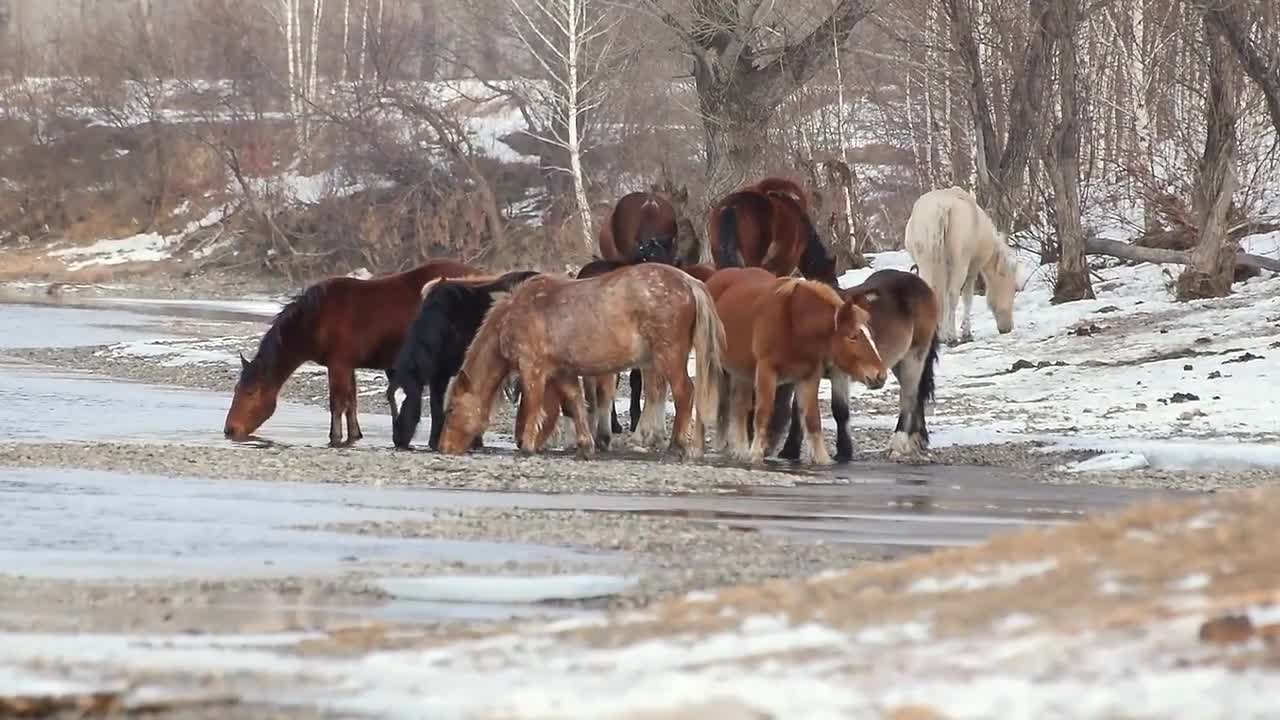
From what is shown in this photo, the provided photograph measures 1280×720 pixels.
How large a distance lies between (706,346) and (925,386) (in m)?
2.00

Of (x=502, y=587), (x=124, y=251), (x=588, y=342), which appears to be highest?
(x=124, y=251)

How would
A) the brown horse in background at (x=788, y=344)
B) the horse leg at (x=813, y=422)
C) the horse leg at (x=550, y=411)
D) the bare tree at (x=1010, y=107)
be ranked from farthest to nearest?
1. the bare tree at (x=1010, y=107)
2. the horse leg at (x=550, y=411)
3. the horse leg at (x=813, y=422)
4. the brown horse in background at (x=788, y=344)

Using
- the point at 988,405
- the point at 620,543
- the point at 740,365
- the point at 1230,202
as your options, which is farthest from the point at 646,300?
the point at 1230,202

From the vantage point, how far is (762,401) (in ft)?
48.1

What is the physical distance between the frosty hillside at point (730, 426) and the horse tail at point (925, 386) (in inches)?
1.6

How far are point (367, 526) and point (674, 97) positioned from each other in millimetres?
38441

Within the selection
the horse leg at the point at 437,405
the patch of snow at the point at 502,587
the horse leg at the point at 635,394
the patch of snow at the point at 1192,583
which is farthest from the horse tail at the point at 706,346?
the patch of snow at the point at 1192,583

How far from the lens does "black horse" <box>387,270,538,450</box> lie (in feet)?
50.9

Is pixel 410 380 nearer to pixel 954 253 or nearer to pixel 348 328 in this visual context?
pixel 348 328

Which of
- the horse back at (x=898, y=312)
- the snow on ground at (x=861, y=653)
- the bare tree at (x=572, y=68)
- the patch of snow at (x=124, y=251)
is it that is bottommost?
the snow on ground at (x=861, y=653)

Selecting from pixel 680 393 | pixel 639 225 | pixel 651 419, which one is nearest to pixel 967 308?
pixel 639 225

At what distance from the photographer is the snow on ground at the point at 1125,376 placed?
50.7 ft

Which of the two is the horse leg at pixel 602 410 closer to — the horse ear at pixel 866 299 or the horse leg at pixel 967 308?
the horse ear at pixel 866 299

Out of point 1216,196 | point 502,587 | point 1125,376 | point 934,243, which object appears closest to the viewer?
point 502,587
